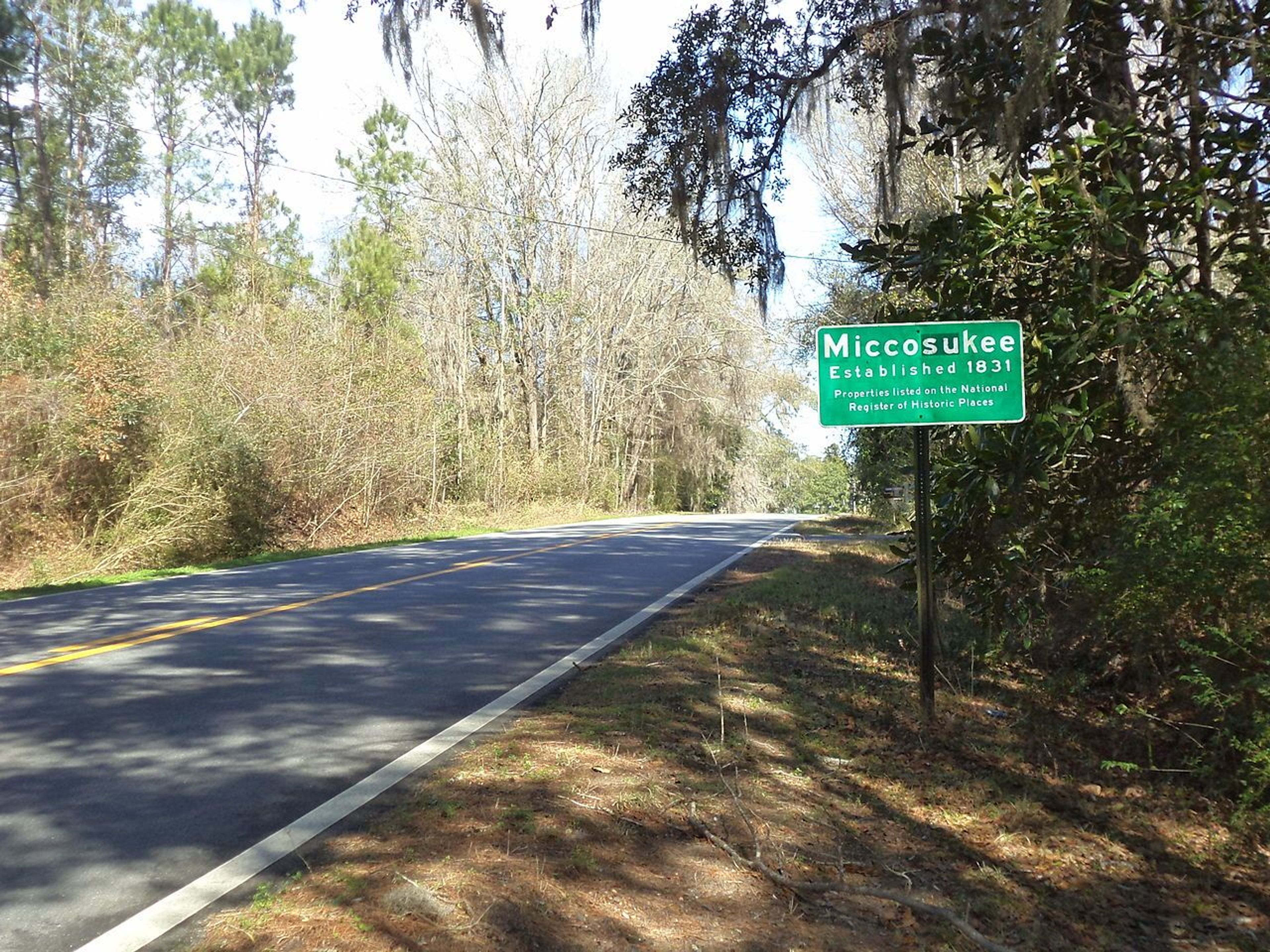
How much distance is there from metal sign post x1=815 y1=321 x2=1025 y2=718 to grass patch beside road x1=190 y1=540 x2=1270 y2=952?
99 cm

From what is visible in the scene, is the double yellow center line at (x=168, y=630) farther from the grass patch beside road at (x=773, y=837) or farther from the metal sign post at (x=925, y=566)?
the metal sign post at (x=925, y=566)

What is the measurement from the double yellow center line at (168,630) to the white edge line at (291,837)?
337cm

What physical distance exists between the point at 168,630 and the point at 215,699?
2916 mm

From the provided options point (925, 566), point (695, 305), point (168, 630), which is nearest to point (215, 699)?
point (168, 630)

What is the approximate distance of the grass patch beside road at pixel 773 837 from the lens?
3.95 metres

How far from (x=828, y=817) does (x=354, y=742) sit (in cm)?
260

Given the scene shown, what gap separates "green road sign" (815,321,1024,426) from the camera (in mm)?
6551

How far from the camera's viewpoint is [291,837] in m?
4.62

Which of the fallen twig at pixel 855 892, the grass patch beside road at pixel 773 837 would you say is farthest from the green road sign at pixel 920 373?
the fallen twig at pixel 855 892

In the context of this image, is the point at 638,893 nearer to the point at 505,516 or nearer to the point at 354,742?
the point at 354,742

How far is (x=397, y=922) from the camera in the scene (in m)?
3.78

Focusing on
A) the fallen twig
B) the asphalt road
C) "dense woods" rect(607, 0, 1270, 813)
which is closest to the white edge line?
the asphalt road

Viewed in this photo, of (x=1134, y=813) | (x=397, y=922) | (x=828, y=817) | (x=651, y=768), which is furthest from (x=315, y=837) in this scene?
(x=1134, y=813)

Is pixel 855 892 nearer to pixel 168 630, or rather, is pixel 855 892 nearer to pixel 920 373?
pixel 920 373
